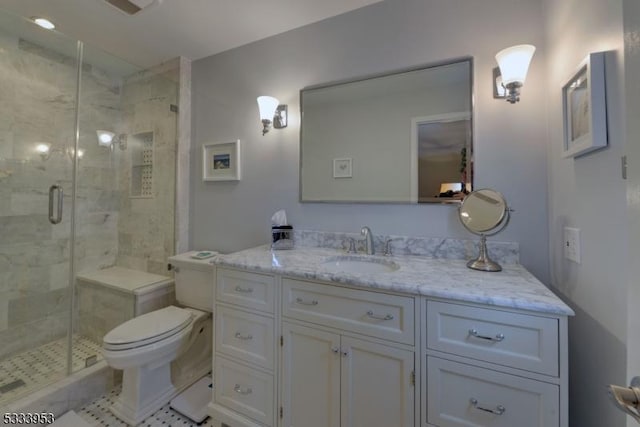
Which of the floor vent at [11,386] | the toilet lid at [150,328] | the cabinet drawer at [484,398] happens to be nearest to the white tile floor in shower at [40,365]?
the floor vent at [11,386]

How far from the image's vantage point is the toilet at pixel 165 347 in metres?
1.41

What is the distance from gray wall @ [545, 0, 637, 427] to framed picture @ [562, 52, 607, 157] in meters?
0.02

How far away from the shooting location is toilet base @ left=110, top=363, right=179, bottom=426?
148 cm

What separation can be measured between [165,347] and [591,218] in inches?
78.6

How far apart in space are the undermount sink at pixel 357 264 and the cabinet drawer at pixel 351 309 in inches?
10.4

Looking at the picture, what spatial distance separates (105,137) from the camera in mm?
2410

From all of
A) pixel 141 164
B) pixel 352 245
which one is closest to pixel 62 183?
pixel 141 164

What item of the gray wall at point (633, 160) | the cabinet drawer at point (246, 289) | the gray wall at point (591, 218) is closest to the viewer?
the gray wall at point (633, 160)

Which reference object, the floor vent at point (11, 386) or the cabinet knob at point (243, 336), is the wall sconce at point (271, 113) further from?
the floor vent at point (11, 386)

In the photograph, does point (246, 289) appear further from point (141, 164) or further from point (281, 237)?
point (141, 164)

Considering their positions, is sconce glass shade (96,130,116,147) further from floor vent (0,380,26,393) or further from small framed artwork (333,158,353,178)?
small framed artwork (333,158,353,178)

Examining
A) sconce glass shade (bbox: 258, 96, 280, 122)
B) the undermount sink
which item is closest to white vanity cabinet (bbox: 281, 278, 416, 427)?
the undermount sink

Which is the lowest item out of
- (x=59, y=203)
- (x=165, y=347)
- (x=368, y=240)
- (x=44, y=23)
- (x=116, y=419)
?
(x=116, y=419)

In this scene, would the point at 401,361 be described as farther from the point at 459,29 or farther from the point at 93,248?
the point at 93,248
